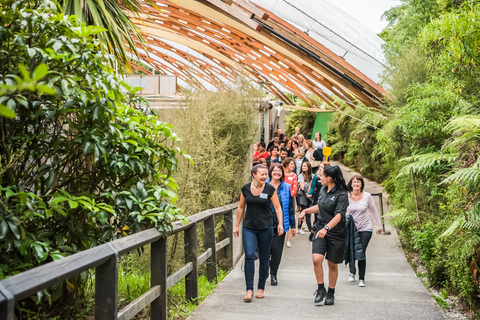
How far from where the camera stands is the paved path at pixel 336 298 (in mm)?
5418

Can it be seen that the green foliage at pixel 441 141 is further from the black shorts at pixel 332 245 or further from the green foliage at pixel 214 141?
the green foliage at pixel 214 141

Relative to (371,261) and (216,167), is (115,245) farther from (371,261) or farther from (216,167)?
(371,261)

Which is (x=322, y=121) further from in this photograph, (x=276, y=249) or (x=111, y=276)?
(x=111, y=276)

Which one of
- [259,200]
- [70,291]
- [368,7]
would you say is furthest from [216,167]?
[368,7]

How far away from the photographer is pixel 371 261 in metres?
9.16

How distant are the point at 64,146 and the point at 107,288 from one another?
113cm

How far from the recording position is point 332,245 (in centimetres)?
595

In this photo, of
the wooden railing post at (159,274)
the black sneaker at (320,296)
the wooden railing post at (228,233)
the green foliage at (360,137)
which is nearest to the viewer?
the wooden railing post at (159,274)

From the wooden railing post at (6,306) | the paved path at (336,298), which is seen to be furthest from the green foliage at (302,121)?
the wooden railing post at (6,306)

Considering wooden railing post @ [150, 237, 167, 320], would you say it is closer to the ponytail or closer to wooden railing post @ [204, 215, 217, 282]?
wooden railing post @ [204, 215, 217, 282]

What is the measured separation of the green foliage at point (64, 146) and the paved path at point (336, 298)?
1753 millimetres

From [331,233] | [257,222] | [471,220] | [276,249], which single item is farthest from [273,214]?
[471,220]

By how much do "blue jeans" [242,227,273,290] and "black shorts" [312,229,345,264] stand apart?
576mm

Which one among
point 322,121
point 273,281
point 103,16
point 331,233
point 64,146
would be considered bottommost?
point 273,281
